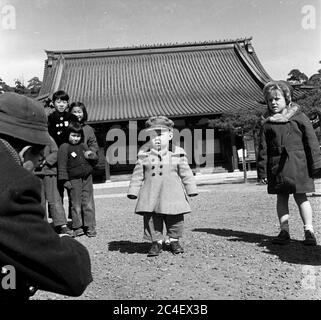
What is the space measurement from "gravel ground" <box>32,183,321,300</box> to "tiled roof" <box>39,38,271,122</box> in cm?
1102

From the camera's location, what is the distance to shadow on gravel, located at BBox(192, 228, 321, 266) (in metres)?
3.19

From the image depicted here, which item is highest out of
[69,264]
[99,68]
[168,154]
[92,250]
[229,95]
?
[99,68]

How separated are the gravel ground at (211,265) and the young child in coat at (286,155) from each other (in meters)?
0.31

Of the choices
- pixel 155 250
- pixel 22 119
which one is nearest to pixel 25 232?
pixel 22 119

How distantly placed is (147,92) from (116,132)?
2.72 metres

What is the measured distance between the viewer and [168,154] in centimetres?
388

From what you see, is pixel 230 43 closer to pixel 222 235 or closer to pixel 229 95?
pixel 229 95

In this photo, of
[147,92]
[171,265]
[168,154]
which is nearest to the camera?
[171,265]

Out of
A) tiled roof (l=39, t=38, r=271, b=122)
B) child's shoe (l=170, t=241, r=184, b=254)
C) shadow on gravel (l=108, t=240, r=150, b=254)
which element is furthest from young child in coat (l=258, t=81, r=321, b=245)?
tiled roof (l=39, t=38, r=271, b=122)

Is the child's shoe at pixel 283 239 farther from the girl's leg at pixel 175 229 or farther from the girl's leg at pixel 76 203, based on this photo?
the girl's leg at pixel 76 203

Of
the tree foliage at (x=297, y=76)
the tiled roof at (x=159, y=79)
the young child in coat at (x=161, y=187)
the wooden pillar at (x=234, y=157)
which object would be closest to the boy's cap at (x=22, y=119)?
the young child in coat at (x=161, y=187)

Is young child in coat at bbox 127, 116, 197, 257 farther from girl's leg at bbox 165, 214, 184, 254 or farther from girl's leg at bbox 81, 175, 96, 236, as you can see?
girl's leg at bbox 81, 175, 96, 236

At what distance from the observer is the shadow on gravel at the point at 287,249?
3.19 metres
